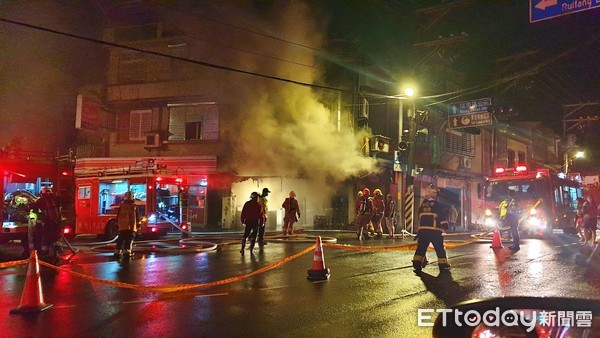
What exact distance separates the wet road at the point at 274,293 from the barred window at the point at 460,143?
1468cm

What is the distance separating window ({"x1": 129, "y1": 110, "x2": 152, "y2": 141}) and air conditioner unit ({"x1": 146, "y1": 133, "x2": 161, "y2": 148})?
0.88 meters

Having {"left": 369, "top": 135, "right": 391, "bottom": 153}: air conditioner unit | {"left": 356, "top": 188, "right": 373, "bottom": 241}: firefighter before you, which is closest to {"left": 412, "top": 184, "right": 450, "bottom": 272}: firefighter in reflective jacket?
{"left": 356, "top": 188, "right": 373, "bottom": 241}: firefighter

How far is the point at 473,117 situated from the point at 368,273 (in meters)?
12.3

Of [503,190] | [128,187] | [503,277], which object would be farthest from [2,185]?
[503,190]

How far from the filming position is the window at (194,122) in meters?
20.4

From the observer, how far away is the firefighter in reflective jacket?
7.76m

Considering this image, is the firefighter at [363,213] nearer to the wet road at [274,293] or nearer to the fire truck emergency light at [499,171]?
the wet road at [274,293]

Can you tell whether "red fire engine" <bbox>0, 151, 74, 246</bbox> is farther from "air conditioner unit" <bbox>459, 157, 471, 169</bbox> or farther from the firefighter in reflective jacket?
"air conditioner unit" <bbox>459, 157, 471, 169</bbox>

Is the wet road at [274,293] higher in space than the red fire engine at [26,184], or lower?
lower

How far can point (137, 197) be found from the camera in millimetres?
14594

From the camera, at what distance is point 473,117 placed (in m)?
17.9

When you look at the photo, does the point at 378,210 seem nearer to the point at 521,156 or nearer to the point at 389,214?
the point at 389,214

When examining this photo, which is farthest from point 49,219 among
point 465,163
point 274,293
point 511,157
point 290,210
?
point 511,157

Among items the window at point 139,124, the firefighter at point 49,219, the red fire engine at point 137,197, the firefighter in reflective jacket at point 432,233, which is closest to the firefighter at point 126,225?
the firefighter at point 49,219
